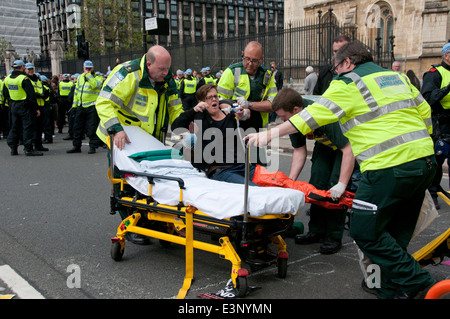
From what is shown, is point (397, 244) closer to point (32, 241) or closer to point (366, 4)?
point (32, 241)

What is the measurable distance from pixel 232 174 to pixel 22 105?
820 centimetres

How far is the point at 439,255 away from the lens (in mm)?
3311

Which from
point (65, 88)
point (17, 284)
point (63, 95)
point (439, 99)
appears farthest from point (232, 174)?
point (65, 88)

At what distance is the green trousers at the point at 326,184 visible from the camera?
433cm

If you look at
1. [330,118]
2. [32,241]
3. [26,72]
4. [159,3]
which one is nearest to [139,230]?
[32,241]

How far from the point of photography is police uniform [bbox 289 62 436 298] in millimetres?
2984

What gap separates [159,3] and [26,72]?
269 ft

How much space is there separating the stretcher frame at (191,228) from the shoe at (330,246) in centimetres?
75

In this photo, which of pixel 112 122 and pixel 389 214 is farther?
pixel 112 122

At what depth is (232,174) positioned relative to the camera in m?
4.18

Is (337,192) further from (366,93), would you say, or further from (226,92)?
(226,92)

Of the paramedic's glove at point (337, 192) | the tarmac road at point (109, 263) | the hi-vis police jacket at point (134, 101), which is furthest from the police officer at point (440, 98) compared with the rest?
the hi-vis police jacket at point (134, 101)

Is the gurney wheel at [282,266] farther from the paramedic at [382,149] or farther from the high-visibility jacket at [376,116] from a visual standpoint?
the high-visibility jacket at [376,116]
